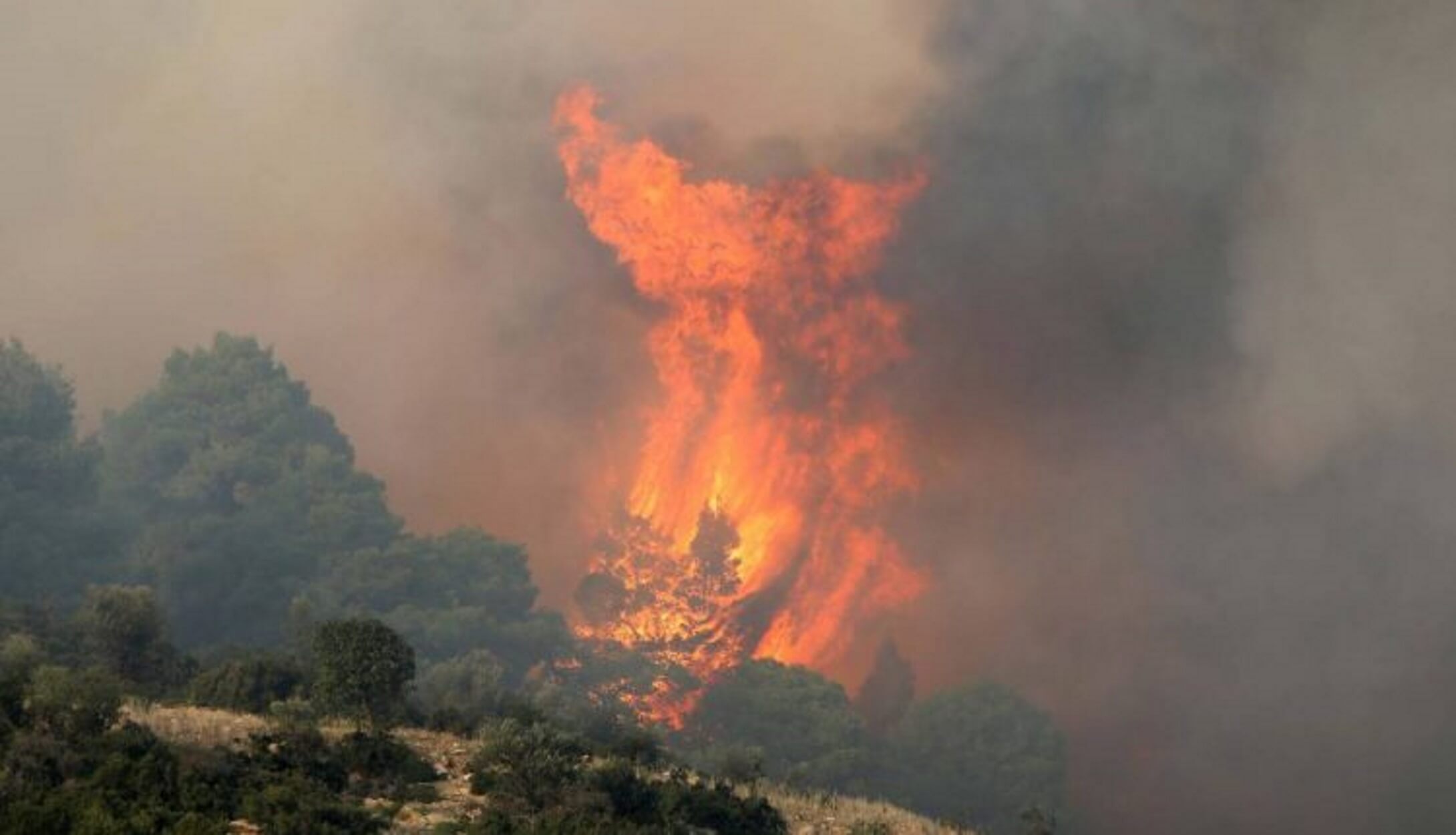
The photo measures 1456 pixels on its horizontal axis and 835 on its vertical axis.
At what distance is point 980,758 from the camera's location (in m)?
127

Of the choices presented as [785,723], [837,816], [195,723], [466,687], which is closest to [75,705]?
[195,723]

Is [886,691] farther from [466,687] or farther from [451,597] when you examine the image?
[466,687]

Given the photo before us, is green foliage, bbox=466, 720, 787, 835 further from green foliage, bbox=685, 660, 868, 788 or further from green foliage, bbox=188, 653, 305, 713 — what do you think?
green foliage, bbox=685, 660, 868, 788

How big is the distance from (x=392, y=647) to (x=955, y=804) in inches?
3100

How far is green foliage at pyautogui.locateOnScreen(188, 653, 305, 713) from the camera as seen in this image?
56.4m

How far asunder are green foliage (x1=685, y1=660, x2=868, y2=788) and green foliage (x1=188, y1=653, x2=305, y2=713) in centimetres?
5494

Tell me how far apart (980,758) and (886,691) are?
56.1ft

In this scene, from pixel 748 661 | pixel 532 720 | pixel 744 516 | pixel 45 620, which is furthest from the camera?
pixel 744 516

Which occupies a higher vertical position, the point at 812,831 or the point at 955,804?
the point at 955,804

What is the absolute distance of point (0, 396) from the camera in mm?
117750

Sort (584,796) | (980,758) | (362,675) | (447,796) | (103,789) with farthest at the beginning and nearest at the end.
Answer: (980,758)
(362,675)
(584,796)
(447,796)
(103,789)

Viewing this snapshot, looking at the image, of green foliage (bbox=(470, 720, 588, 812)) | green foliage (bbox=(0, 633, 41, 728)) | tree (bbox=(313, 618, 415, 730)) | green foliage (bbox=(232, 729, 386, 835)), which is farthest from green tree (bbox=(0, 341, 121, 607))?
green foliage (bbox=(232, 729, 386, 835))

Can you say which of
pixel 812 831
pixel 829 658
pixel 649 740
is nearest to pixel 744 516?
pixel 829 658

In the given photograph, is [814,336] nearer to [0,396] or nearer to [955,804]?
[955,804]
